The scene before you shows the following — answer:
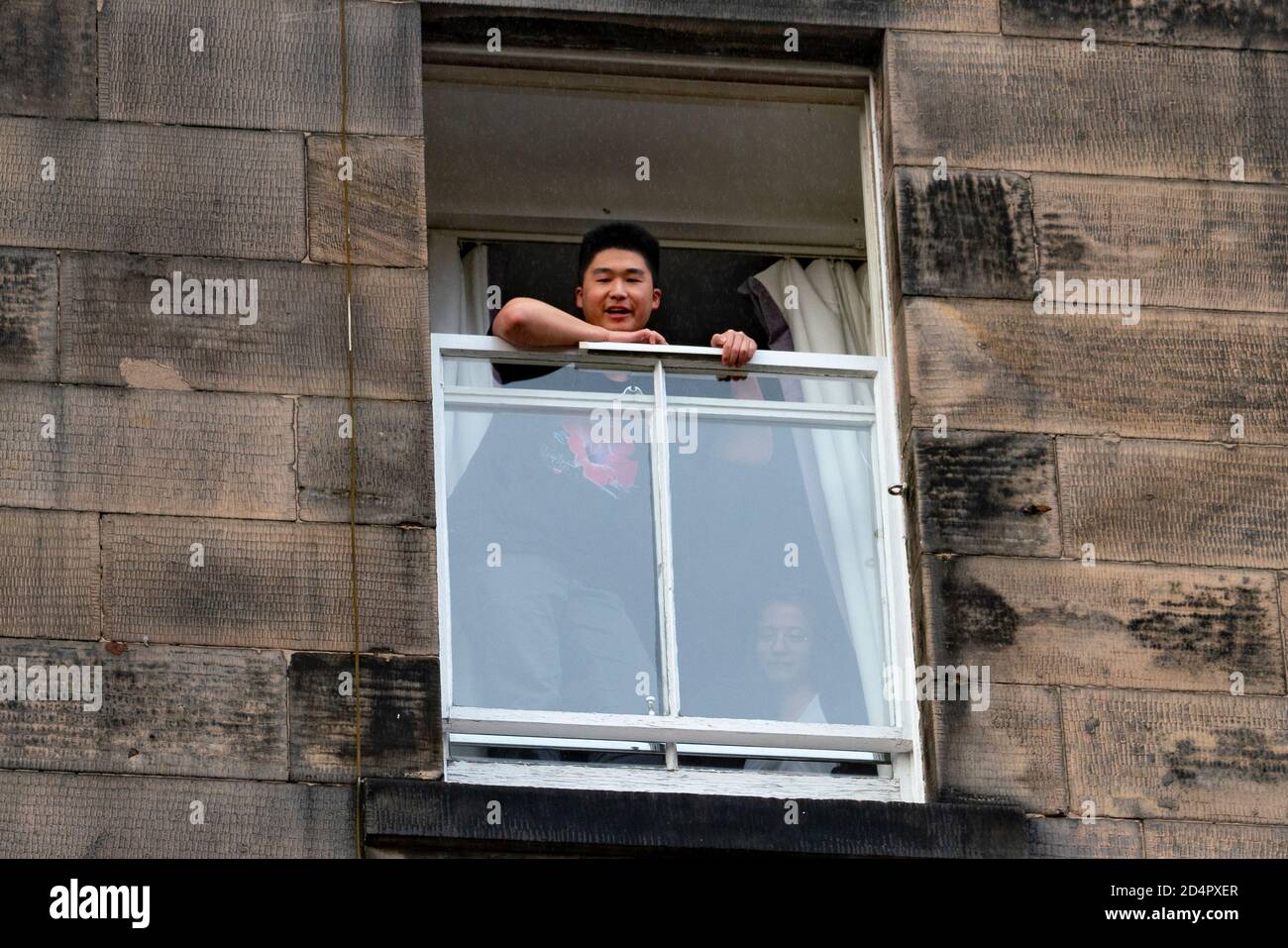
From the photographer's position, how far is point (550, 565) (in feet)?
34.6

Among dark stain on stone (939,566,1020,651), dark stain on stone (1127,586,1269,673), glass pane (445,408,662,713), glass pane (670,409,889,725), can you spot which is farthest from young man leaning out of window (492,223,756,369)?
dark stain on stone (1127,586,1269,673)

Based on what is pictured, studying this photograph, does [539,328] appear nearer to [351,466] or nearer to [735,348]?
Result: [735,348]

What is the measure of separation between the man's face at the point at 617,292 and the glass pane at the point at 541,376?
1.31 feet

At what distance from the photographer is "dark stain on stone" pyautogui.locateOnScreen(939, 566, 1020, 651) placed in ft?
33.8

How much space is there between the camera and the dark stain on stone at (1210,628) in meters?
10.4

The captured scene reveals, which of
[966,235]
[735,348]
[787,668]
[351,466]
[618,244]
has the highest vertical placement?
[618,244]

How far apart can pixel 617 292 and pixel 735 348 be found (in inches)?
28.5

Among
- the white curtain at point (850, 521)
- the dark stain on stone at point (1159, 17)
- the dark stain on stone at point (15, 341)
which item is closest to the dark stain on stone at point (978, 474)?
the white curtain at point (850, 521)

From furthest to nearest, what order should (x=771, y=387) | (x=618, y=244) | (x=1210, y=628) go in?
1. (x=618, y=244)
2. (x=771, y=387)
3. (x=1210, y=628)

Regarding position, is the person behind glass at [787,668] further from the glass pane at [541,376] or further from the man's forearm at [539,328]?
the man's forearm at [539,328]

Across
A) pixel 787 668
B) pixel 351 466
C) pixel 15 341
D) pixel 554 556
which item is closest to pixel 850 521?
pixel 787 668

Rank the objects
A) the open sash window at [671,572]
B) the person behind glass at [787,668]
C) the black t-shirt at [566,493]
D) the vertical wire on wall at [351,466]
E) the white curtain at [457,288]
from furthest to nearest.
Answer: the white curtain at [457,288] → the black t-shirt at [566,493] → the person behind glass at [787,668] → the open sash window at [671,572] → the vertical wire on wall at [351,466]
